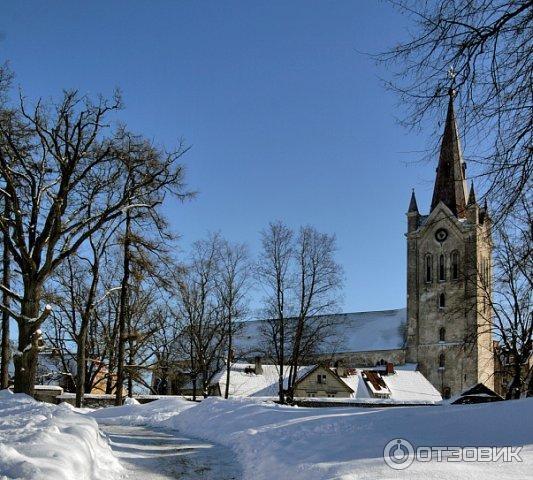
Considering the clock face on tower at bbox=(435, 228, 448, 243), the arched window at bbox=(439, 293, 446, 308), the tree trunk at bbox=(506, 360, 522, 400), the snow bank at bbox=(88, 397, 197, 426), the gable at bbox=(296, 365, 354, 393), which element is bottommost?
the snow bank at bbox=(88, 397, 197, 426)

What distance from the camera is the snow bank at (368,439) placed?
7633 millimetres

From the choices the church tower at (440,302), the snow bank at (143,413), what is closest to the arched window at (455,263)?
the church tower at (440,302)

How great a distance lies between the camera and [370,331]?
76.4m

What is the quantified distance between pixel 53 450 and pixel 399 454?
14.0 ft

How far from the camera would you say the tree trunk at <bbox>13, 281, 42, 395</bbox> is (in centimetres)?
1814

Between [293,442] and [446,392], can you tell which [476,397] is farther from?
[446,392]

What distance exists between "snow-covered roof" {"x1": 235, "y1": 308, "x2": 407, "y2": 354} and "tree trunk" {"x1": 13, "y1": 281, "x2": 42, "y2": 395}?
53.7 m

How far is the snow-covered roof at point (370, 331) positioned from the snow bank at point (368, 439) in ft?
195

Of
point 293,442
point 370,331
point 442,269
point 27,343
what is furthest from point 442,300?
point 293,442

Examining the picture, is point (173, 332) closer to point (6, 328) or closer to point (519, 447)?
point (6, 328)

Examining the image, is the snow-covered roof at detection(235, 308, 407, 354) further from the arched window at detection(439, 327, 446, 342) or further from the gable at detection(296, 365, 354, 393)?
the gable at detection(296, 365, 354, 393)

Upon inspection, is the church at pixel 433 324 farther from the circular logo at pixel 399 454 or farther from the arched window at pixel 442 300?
the circular logo at pixel 399 454

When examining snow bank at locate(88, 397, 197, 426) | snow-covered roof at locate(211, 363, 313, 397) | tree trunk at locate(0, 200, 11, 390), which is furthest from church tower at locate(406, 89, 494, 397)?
tree trunk at locate(0, 200, 11, 390)

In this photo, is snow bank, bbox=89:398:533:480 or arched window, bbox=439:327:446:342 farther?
arched window, bbox=439:327:446:342
